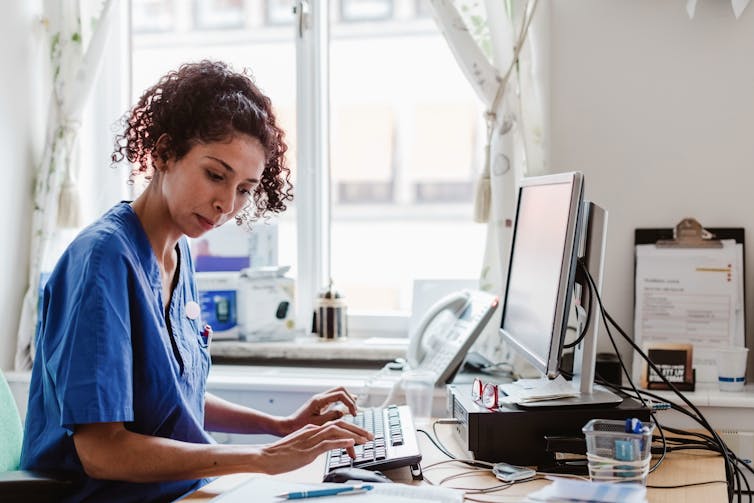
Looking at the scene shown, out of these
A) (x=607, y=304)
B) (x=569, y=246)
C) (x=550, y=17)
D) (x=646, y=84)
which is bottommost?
(x=607, y=304)

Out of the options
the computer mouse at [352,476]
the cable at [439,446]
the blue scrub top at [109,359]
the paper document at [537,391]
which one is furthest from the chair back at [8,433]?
the paper document at [537,391]

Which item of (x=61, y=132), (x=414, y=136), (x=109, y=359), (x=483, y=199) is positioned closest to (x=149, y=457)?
(x=109, y=359)

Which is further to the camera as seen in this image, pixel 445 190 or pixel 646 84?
pixel 445 190

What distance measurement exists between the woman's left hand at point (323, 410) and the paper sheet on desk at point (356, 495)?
0.38 meters

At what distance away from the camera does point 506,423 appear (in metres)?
1.41

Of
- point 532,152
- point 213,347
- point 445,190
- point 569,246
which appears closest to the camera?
point 569,246

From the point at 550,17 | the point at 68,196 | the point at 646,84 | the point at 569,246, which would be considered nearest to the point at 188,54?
the point at 68,196

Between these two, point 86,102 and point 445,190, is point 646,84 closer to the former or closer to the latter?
point 445,190

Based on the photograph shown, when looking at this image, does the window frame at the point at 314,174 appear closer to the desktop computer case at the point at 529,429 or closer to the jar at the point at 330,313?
the jar at the point at 330,313

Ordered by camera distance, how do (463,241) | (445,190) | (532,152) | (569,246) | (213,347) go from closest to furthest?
(569,246), (532,152), (213,347), (463,241), (445,190)

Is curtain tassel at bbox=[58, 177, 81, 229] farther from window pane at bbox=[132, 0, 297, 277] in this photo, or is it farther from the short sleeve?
the short sleeve

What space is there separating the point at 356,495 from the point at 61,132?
72.4 inches

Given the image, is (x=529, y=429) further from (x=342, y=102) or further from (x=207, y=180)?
(x=342, y=102)

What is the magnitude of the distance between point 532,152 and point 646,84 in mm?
364
